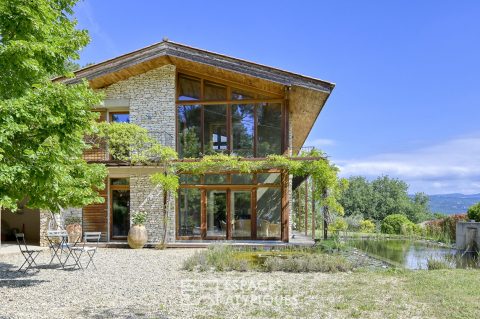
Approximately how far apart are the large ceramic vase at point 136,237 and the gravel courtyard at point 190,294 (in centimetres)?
438

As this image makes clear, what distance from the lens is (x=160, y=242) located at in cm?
1557

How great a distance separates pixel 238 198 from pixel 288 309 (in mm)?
9444

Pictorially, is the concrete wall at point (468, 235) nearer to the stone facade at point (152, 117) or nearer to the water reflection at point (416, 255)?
the water reflection at point (416, 255)

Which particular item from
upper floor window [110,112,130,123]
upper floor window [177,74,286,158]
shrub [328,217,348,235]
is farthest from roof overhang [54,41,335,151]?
shrub [328,217,348,235]

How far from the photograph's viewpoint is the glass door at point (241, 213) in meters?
15.6

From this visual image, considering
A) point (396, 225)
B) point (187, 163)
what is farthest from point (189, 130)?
point (396, 225)

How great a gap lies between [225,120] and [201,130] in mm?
989

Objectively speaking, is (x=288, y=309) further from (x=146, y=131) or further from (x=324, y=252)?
(x=146, y=131)

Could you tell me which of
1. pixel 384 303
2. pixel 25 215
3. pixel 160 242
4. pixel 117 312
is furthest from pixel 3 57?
pixel 25 215

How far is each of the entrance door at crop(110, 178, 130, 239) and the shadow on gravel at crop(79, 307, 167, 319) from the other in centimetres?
1025

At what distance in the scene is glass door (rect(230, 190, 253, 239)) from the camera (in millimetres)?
15625

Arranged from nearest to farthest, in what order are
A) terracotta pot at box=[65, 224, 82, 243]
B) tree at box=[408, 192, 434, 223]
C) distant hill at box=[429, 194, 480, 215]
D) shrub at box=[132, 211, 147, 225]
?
shrub at box=[132, 211, 147, 225]
terracotta pot at box=[65, 224, 82, 243]
distant hill at box=[429, 194, 480, 215]
tree at box=[408, 192, 434, 223]

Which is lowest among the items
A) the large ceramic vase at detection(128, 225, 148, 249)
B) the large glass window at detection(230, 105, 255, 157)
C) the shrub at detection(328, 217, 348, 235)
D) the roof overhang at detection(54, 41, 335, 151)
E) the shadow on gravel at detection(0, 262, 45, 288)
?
the shadow on gravel at detection(0, 262, 45, 288)

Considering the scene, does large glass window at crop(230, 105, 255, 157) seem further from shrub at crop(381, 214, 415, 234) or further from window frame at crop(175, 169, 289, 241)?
shrub at crop(381, 214, 415, 234)
